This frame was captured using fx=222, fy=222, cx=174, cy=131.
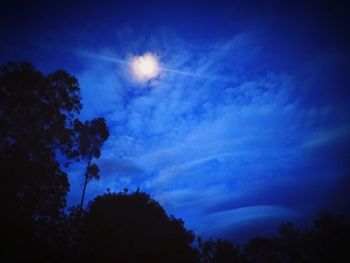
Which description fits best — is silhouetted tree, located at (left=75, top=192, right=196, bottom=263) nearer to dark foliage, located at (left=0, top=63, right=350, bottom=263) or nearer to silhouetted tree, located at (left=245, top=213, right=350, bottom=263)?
dark foliage, located at (left=0, top=63, right=350, bottom=263)

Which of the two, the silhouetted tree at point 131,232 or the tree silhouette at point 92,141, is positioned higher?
the tree silhouette at point 92,141

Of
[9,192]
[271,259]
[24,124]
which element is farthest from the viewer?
[271,259]

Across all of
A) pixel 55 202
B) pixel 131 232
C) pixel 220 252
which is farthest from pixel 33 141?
pixel 220 252

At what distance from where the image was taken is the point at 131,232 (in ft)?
73.6

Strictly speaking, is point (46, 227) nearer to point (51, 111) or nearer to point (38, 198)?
point (38, 198)

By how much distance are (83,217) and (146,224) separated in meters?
7.61

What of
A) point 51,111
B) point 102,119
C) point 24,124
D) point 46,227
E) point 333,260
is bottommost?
point 333,260

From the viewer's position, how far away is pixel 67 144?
2420 centimetres

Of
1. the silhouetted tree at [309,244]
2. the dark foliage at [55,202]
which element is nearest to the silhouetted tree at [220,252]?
the silhouetted tree at [309,244]

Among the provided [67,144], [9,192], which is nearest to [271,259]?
[67,144]

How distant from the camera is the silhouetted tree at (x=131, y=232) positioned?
1881 centimetres

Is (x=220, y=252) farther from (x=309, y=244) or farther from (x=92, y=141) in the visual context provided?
(x=92, y=141)

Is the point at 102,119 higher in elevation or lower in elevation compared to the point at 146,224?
higher

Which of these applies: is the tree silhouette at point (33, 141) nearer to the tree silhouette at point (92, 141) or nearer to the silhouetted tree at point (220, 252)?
the tree silhouette at point (92, 141)
